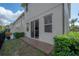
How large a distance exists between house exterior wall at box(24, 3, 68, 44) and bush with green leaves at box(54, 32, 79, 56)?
0.66 m

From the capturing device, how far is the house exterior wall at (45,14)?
7395mm

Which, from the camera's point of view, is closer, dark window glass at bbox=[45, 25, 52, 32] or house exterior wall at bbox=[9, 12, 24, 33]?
house exterior wall at bbox=[9, 12, 24, 33]

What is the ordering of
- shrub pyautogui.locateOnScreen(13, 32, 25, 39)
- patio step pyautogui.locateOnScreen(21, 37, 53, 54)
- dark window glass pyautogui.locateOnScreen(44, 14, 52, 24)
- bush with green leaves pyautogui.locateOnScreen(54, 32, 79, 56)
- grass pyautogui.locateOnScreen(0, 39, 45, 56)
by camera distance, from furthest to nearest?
dark window glass pyautogui.locateOnScreen(44, 14, 52, 24) → grass pyautogui.locateOnScreen(0, 39, 45, 56) → shrub pyautogui.locateOnScreen(13, 32, 25, 39) → patio step pyautogui.locateOnScreen(21, 37, 53, 54) → bush with green leaves pyautogui.locateOnScreen(54, 32, 79, 56)

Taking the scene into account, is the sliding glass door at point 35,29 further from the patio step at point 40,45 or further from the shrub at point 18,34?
the shrub at point 18,34

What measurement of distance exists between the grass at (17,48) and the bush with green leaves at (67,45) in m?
1.37

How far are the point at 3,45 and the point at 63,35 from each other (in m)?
2.45

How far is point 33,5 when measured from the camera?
762 centimetres

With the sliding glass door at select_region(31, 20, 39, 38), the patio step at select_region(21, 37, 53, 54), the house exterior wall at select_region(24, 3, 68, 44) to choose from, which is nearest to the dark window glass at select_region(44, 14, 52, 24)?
the house exterior wall at select_region(24, 3, 68, 44)

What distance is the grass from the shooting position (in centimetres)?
771

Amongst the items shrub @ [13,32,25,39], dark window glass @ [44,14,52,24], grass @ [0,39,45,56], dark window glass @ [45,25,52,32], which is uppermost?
dark window glass @ [44,14,52,24]

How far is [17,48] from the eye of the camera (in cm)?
783

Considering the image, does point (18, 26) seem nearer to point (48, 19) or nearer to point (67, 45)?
point (48, 19)

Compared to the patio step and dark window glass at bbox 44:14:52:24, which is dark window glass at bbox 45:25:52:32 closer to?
dark window glass at bbox 44:14:52:24

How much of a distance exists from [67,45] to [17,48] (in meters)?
2.20
